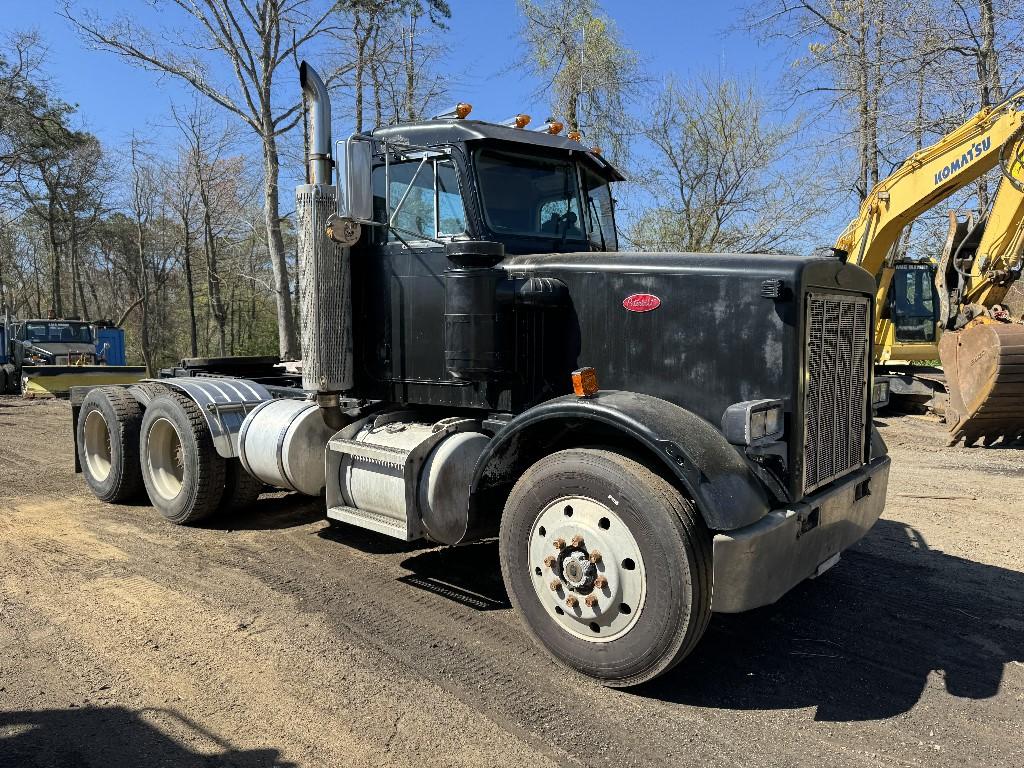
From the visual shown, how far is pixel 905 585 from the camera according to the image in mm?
4773

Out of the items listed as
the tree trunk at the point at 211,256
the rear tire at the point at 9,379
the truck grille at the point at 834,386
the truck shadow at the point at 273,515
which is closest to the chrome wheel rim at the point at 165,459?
the truck shadow at the point at 273,515

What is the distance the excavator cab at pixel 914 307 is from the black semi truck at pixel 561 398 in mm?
11042

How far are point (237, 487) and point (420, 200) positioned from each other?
3.05m

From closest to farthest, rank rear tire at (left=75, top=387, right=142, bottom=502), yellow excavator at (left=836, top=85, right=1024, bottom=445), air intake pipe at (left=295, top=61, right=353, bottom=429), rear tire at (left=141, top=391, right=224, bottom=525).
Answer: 1. air intake pipe at (left=295, top=61, right=353, bottom=429)
2. rear tire at (left=141, top=391, right=224, bottom=525)
3. rear tire at (left=75, top=387, right=142, bottom=502)
4. yellow excavator at (left=836, top=85, right=1024, bottom=445)

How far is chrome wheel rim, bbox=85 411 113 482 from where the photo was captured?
742 centimetres

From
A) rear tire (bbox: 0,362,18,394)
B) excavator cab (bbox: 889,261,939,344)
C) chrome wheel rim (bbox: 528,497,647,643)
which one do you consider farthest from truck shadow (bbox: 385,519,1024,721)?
rear tire (bbox: 0,362,18,394)

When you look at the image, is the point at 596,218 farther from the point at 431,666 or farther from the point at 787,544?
the point at 431,666

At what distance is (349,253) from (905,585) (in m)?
4.22

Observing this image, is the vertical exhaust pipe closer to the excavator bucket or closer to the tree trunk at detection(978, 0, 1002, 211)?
the excavator bucket

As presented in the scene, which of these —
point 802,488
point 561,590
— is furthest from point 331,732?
point 802,488

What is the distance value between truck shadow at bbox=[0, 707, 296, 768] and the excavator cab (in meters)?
14.2

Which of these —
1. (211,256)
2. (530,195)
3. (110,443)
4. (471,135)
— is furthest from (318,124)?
(211,256)

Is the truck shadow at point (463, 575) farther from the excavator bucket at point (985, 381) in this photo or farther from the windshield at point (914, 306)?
the windshield at point (914, 306)

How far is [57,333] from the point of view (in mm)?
22469
